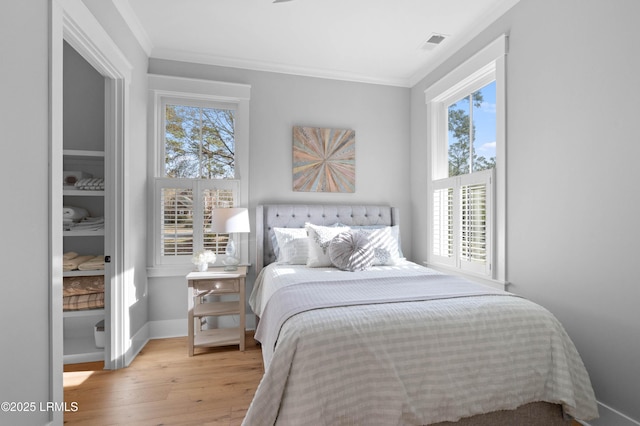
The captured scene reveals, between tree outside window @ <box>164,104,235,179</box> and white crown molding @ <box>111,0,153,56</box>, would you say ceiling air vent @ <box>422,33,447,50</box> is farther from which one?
white crown molding @ <box>111,0,153,56</box>

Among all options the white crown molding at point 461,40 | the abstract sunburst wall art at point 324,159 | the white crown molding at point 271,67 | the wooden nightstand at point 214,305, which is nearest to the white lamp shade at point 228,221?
the wooden nightstand at point 214,305

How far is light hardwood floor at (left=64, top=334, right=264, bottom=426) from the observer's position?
6.06 ft

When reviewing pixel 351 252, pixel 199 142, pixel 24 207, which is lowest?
pixel 351 252

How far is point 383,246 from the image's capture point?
291 cm

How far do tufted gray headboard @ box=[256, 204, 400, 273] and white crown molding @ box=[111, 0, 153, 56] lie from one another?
1885mm

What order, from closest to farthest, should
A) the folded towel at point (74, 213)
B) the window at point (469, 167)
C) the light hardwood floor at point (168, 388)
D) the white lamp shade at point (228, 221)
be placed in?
the light hardwood floor at point (168, 388) < the window at point (469, 167) < the folded towel at point (74, 213) < the white lamp shade at point (228, 221)

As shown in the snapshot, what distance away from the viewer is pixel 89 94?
9.40 feet

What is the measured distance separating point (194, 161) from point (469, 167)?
282 cm

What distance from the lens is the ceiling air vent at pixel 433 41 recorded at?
2.84 meters

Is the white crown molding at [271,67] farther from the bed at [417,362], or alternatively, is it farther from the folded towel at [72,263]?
the bed at [417,362]

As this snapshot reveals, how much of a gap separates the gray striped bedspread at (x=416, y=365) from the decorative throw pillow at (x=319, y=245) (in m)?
1.12

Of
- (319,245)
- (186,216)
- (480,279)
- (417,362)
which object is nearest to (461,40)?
(480,279)

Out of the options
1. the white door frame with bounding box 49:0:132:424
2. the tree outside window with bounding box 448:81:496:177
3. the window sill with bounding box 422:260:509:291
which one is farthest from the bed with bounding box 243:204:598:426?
the tree outside window with bounding box 448:81:496:177

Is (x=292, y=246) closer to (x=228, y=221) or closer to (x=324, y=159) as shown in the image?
(x=228, y=221)
